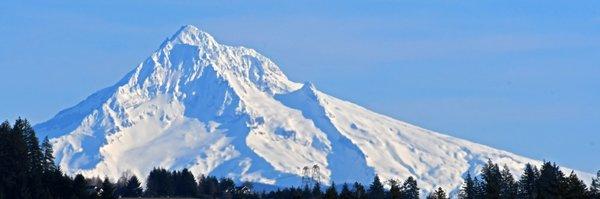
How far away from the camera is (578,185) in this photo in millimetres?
157250

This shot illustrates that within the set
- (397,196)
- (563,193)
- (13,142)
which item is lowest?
(563,193)

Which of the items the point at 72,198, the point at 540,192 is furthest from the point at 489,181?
the point at 72,198

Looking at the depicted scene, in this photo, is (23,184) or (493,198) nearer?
(493,198)

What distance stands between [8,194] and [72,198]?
10.3m

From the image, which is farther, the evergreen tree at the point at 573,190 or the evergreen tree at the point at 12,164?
the evergreen tree at the point at 12,164

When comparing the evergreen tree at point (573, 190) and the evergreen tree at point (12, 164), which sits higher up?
the evergreen tree at point (12, 164)

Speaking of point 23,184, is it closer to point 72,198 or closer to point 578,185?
point 72,198

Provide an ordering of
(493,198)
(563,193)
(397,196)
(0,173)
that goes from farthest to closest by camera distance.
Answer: (0,173)
(397,196)
(493,198)
(563,193)

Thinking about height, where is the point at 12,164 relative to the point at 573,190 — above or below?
above

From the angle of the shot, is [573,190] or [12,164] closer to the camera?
[573,190]

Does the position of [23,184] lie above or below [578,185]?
above

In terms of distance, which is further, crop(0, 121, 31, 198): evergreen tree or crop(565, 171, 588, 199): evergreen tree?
crop(0, 121, 31, 198): evergreen tree

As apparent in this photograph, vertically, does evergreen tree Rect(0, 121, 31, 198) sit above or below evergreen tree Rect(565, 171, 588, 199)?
above

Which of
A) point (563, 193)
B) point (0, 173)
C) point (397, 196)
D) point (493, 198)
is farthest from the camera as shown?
point (0, 173)
